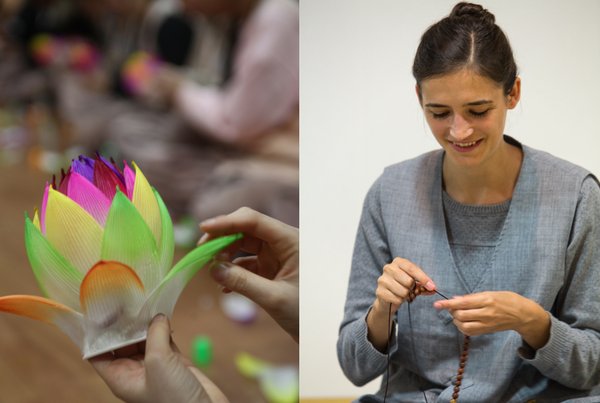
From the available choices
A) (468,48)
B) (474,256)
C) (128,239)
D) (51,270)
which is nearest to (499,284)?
(474,256)

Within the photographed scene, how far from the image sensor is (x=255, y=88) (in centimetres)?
138

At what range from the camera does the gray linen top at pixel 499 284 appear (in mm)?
1320

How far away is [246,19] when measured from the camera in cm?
133

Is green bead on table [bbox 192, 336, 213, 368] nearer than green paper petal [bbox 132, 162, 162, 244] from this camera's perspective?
No

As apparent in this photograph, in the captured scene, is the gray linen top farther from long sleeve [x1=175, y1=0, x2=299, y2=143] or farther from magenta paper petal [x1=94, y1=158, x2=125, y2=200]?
magenta paper petal [x1=94, y1=158, x2=125, y2=200]

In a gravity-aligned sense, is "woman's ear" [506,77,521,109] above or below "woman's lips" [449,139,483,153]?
above

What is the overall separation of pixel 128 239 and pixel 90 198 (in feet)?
0.27

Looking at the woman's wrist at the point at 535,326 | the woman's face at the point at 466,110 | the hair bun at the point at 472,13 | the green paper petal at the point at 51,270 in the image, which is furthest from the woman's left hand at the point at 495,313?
the green paper petal at the point at 51,270

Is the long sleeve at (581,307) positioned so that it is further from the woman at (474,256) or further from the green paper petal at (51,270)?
the green paper petal at (51,270)

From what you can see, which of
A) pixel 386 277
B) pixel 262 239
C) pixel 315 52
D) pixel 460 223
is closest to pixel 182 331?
pixel 262 239

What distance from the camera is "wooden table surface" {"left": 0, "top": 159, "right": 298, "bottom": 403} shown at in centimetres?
126

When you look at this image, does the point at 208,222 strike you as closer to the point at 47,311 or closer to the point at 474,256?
the point at 47,311

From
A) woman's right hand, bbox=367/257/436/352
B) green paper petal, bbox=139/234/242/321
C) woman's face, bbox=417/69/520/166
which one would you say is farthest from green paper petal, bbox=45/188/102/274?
woman's face, bbox=417/69/520/166

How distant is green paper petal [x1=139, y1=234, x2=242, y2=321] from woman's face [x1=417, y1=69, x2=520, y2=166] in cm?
41
